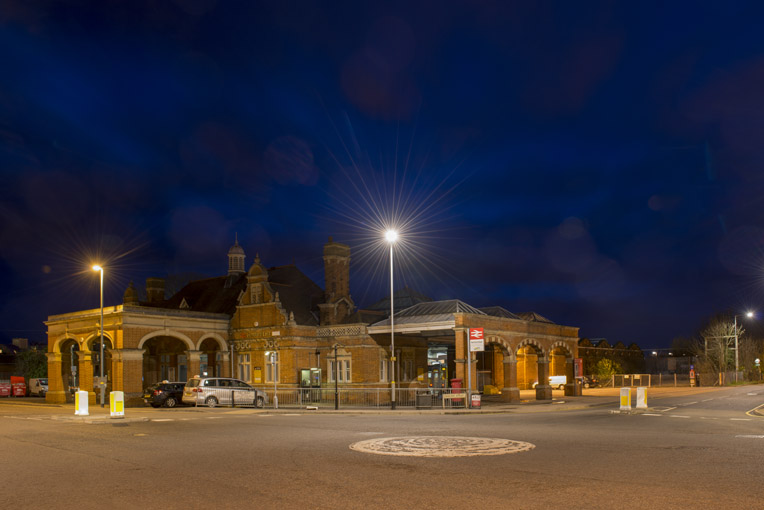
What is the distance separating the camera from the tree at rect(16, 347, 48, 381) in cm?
7994

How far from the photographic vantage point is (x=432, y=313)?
39312mm

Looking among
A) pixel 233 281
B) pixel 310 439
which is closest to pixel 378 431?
pixel 310 439

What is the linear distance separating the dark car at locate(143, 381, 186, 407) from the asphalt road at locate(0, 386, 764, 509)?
1773cm

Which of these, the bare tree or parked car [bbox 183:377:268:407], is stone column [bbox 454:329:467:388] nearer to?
parked car [bbox 183:377:268:407]

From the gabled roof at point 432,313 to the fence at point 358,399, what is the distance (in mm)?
3883

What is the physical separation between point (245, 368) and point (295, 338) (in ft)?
19.0

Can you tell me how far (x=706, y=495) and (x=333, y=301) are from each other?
36247mm

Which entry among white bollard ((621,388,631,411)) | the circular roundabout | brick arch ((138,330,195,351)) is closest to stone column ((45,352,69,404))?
brick arch ((138,330,195,351))

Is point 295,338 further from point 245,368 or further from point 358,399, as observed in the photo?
point 358,399

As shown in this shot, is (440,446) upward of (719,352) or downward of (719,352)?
upward

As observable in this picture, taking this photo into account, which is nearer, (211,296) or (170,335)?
(170,335)

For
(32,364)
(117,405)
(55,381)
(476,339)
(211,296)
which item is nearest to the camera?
(117,405)

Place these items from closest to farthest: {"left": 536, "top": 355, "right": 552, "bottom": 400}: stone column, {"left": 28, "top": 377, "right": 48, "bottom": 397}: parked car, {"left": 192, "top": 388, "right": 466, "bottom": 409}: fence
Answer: {"left": 192, "top": 388, "right": 466, "bottom": 409}: fence
{"left": 536, "top": 355, "right": 552, "bottom": 400}: stone column
{"left": 28, "top": 377, "right": 48, "bottom": 397}: parked car

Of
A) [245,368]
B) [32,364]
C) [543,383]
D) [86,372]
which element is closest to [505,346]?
[543,383]
